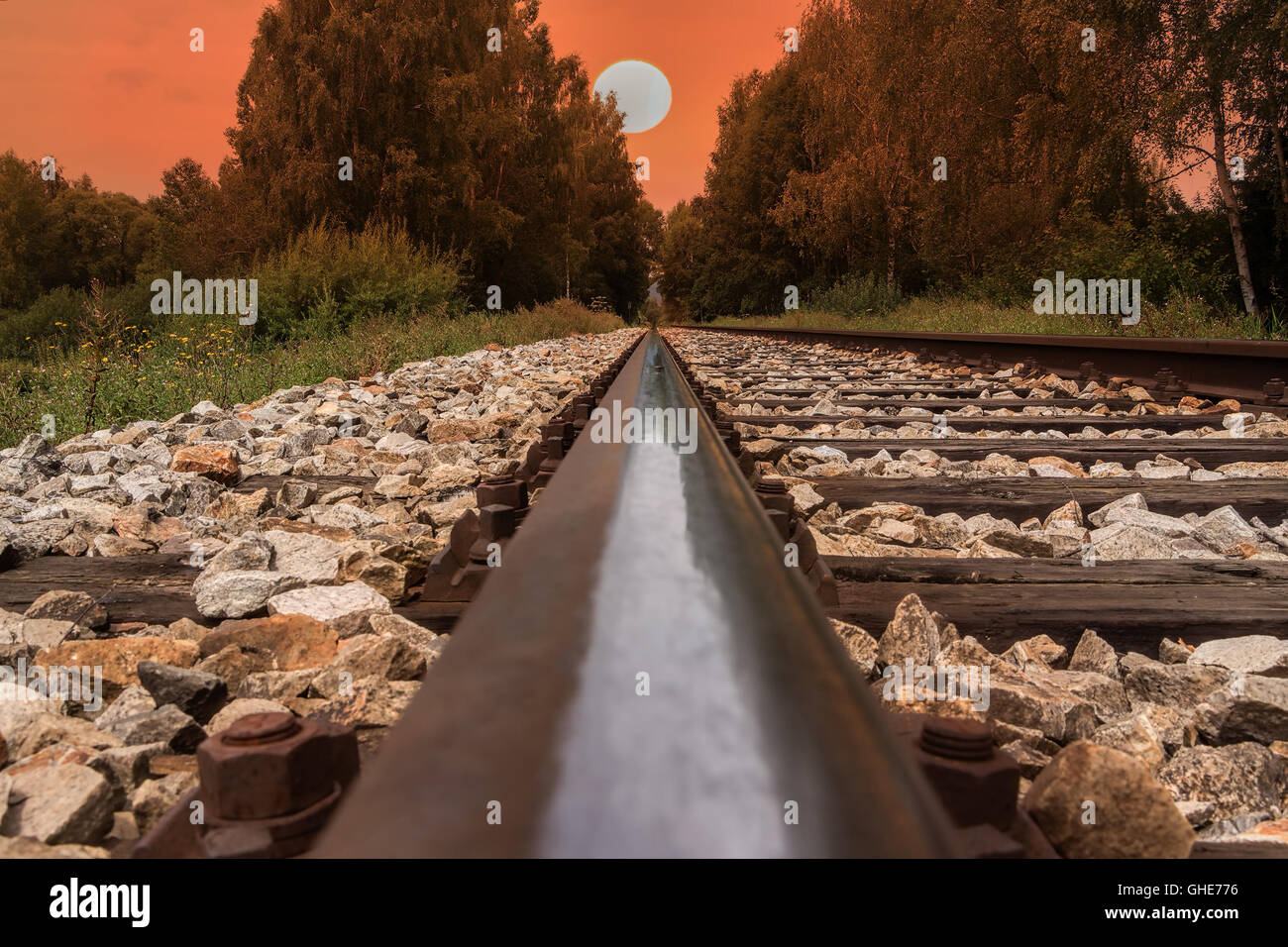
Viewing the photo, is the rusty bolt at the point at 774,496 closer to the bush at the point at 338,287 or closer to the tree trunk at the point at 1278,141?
the bush at the point at 338,287

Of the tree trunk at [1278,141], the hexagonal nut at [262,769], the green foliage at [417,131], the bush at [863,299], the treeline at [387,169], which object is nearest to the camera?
the hexagonal nut at [262,769]

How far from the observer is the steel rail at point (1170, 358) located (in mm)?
3914

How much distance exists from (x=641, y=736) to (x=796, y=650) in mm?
162

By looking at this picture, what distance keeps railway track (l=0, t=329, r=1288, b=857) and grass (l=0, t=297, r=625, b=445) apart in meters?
2.44

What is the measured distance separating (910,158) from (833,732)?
21.3 m

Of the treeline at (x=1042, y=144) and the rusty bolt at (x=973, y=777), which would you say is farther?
the treeline at (x=1042, y=144)

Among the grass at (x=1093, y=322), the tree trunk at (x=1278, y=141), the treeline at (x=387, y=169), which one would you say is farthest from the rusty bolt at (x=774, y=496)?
the tree trunk at (x=1278, y=141)

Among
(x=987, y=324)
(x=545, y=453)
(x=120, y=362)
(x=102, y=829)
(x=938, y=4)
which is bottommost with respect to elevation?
(x=102, y=829)

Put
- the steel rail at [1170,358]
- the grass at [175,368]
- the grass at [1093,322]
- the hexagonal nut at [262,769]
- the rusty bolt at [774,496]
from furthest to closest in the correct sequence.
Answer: the grass at [1093,322] → the grass at [175,368] → the steel rail at [1170,358] → the rusty bolt at [774,496] → the hexagonal nut at [262,769]

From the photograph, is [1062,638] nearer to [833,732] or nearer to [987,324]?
[833,732]

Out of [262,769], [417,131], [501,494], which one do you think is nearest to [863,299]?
[417,131]

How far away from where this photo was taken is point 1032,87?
582 inches

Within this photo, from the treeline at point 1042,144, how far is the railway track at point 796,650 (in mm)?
6845
